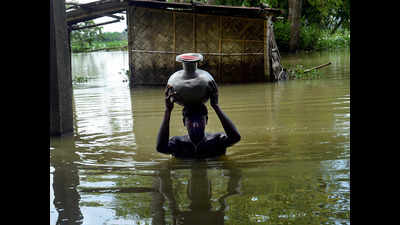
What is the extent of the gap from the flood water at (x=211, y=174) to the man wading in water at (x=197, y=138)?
13 centimetres

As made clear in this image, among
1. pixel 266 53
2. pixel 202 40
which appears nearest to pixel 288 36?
pixel 266 53

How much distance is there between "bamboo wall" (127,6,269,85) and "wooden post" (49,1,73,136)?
7073 millimetres

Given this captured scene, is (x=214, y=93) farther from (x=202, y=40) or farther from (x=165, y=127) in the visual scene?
(x=202, y=40)

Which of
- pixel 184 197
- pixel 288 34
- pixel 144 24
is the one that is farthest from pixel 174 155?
pixel 288 34

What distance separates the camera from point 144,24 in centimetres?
1288

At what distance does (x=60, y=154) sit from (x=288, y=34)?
22.4 metres

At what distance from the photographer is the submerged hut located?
1280cm

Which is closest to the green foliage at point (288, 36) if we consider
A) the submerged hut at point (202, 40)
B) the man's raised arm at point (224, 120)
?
the submerged hut at point (202, 40)

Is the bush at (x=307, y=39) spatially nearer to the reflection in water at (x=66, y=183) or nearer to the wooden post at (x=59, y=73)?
the wooden post at (x=59, y=73)

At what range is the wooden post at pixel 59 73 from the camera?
5.57 meters

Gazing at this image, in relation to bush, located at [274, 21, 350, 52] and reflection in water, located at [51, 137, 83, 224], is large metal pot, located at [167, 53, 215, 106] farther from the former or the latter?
bush, located at [274, 21, 350, 52]

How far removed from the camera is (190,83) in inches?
151

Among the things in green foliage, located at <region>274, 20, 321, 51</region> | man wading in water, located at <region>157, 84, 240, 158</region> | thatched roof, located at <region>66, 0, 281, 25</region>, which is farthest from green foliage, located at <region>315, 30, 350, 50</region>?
man wading in water, located at <region>157, 84, 240, 158</region>
